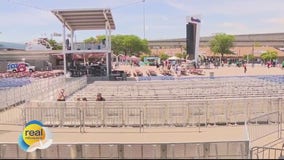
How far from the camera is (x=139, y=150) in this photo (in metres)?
7.89

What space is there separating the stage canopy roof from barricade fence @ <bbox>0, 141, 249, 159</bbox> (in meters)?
26.4

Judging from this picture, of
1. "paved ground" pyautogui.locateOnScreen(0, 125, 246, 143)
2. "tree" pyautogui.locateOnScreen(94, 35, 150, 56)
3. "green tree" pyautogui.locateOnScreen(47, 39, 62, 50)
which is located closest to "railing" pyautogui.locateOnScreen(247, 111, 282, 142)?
"paved ground" pyautogui.locateOnScreen(0, 125, 246, 143)

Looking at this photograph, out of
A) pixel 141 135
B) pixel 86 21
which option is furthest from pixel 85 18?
pixel 141 135

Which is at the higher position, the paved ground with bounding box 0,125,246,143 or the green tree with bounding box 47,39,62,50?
the green tree with bounding box 47,39,62,50

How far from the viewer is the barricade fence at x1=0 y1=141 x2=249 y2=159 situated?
7.73 m

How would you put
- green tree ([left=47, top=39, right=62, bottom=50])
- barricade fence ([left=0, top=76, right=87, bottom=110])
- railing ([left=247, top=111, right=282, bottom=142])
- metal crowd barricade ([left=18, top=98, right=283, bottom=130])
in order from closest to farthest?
railing ([left=247, top=111, right=282, bottom=142]), metal crowd barricade ([left=18, top=98, right=283, bottom=130]), barricade fence ([left=0, top=76, right=87, bottom=110]), green tree ([left=47, top=39, right=62, bottom=50])

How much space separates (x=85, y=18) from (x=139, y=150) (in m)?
30.0

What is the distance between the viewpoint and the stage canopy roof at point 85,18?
3366 cm

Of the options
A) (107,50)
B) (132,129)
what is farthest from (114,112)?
(107,50)

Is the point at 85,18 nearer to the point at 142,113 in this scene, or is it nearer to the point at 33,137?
the point at 142,113

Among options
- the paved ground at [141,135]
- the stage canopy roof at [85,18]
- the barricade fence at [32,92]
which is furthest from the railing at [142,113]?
the stage canopy roof at [85,18]

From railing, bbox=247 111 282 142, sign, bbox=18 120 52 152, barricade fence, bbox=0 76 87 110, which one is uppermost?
sign, bbox=18 120 52 152

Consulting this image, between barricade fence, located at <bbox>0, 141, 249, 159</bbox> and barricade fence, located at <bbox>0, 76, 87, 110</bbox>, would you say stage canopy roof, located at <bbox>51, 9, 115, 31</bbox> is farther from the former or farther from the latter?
barricade fence, located at <bbox>0, 141, 249, 159</bbox>

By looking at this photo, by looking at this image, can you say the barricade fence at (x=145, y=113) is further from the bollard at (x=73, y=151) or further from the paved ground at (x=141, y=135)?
the bollard at (x=73, y=151)
